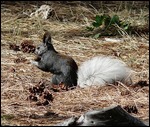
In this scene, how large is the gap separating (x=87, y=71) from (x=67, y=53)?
4.66ft

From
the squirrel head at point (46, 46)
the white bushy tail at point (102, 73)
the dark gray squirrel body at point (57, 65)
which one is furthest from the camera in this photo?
the squirrel head at point (46, 46)

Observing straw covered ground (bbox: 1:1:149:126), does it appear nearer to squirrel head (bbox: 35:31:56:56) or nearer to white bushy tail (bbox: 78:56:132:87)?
white bushy tail (bbox: 78:56:132:87)

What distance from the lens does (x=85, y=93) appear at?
221 inches

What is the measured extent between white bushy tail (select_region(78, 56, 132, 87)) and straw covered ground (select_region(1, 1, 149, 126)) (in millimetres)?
93

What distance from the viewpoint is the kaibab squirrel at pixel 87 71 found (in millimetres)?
5883

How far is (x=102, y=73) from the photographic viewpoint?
19.4 ft

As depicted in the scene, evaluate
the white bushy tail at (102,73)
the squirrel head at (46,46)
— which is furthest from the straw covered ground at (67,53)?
the squirrel head at (46,46)

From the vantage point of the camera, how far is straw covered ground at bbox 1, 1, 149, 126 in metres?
4.92

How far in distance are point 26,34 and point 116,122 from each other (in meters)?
4.53

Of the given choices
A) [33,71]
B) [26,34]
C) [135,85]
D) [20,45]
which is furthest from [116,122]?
[26,34]

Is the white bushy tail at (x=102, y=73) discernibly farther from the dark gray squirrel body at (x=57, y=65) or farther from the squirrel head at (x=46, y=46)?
the squirrel head at (x=46, y=46)

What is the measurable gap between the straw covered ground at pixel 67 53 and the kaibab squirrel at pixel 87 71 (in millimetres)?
105

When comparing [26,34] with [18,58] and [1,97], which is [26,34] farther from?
[1,97]

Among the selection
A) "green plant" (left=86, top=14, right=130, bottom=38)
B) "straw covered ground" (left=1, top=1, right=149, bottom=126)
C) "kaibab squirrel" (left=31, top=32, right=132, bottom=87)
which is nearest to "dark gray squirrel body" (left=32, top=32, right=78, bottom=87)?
"kaibab squirrel" (left=31, top=32, right=132, bottom=87)
